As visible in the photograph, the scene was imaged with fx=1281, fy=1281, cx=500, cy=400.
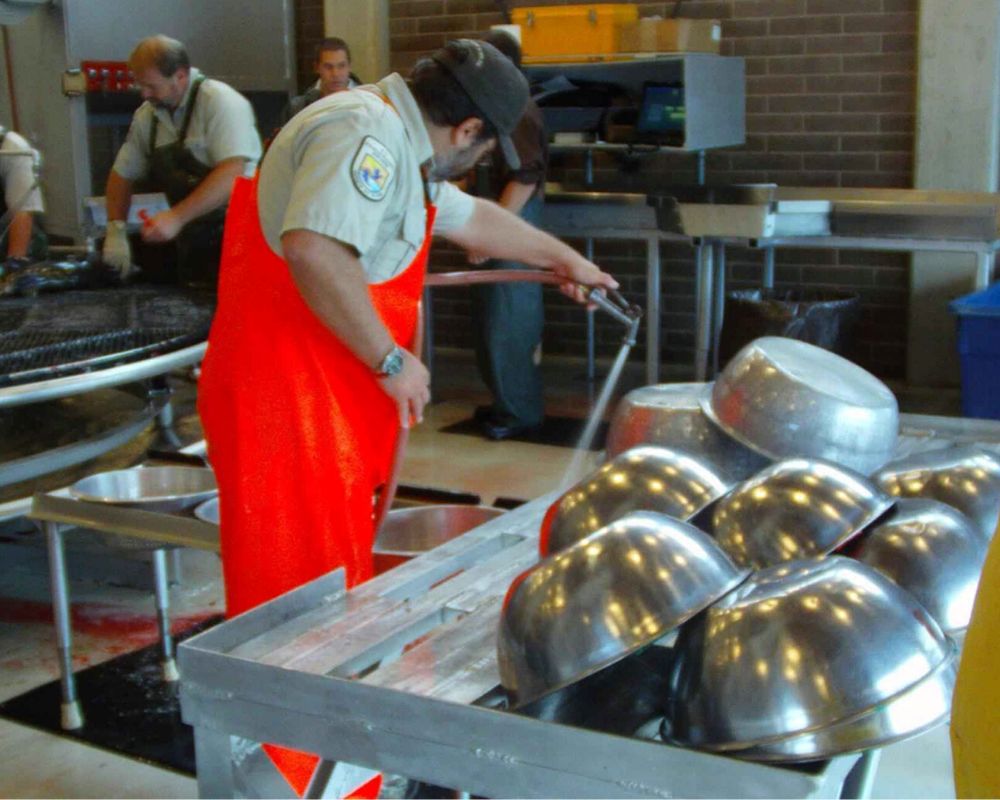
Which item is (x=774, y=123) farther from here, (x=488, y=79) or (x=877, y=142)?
(x=488, y=79)

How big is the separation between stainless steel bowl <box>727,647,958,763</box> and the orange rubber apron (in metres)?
1.16

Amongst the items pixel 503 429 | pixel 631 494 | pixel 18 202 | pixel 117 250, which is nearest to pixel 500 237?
pixel 631 494

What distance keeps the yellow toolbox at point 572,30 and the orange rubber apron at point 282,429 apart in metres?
4.00

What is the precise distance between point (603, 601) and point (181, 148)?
4427mm

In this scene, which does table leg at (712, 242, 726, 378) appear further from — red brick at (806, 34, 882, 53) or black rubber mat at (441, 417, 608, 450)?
red brick at (806, 34, 882, 53)

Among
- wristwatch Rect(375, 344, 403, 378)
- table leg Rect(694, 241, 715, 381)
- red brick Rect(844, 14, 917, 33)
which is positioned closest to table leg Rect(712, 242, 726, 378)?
table leg Rect(694, 241, 715, 381)

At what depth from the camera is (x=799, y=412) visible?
5.76 feet

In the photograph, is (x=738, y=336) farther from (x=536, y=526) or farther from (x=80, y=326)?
(x=536, y=526)

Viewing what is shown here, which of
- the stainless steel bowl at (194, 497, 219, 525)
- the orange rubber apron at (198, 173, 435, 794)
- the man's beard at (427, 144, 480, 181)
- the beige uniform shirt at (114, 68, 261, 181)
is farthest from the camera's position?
the beige uniform shirt at (114, 68, 261, 181)

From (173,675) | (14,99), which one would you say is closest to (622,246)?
(14,99)

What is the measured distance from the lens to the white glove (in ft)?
14.9

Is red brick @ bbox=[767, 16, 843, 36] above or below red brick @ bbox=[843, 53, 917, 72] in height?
above

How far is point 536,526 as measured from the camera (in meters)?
1.88

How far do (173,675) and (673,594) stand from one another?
2.23 m
